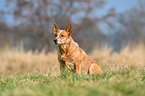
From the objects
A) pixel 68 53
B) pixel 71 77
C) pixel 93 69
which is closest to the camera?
pixel 71 77

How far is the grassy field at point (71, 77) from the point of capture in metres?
2.41

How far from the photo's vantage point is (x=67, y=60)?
14.5 ft

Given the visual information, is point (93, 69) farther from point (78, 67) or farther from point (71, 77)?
point (71, 77)

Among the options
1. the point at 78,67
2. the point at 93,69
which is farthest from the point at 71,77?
the point at 93,69

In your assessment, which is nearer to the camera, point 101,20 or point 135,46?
point 135,46

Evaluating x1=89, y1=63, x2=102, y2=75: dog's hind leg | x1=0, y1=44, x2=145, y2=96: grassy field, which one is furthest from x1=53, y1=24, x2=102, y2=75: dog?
x1=0, y1=44, x2=145, y2=96: grassy field

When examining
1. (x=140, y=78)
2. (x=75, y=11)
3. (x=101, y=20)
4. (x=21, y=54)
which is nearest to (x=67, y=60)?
(x=140, y=78)

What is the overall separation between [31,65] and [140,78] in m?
6.95

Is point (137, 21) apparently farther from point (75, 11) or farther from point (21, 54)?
point (21, 54)

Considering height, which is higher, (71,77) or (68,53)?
(68,53)

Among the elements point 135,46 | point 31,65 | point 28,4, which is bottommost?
point 31,65

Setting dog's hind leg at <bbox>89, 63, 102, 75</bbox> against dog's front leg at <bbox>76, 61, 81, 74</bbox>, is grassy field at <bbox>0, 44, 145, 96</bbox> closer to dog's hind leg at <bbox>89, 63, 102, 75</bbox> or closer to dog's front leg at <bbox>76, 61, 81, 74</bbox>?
dog's hind leg at <bbox>89, 63, 102, 75</bbox>

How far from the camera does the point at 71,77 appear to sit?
3.64 metres

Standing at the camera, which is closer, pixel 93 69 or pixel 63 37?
pixel 63 37
